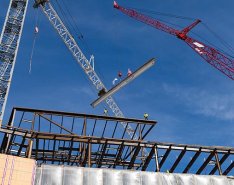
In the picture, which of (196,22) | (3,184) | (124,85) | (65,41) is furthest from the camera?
(196,22)

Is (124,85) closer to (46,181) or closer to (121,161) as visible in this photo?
(121,161)

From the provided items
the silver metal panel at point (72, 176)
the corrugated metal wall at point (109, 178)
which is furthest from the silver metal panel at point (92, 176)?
the silver metal panel at point (72, 176)

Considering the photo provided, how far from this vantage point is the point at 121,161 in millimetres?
34438

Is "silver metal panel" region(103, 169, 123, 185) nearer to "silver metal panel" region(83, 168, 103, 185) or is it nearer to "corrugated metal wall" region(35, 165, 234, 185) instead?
"corrugated metal wall" region(35, 165, 234, 185)

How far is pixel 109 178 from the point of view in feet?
79.1

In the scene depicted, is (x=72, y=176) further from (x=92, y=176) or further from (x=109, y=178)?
(x=109, y=178)

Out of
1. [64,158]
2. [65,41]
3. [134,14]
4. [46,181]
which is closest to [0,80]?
[64,158]

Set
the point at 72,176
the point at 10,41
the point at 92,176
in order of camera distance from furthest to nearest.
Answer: the point at 10,41 < the point at 92,176 < the point at 72,176

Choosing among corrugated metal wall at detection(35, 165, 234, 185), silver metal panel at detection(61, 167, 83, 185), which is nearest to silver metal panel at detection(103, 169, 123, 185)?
corrugated metal wall at detection(35, 165, 234, 185)

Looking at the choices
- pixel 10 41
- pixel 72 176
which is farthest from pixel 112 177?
pixel 10 41

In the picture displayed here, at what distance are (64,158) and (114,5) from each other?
57.0m

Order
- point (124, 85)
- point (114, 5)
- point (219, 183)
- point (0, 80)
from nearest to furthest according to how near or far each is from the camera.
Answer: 1. point (219, 183)
2. point (0, 80)
3. point (124, 85)
4. point (114, 5)

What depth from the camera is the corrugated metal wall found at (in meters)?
23.2

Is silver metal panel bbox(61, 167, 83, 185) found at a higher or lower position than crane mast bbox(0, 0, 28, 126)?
lower
